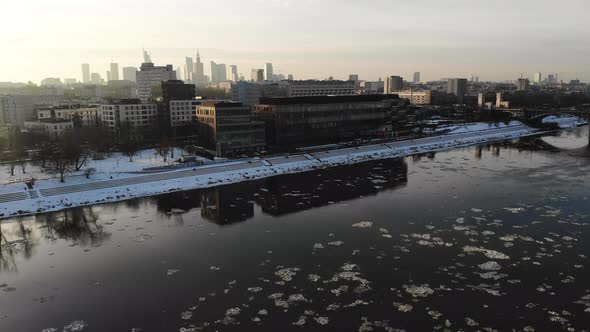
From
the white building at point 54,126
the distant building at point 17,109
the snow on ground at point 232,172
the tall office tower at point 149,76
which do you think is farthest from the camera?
the tall office tower at point 149,76

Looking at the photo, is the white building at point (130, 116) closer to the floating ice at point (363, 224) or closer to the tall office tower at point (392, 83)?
the floating ice at point (363, 224)

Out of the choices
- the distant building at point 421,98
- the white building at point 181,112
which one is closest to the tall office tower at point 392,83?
the distant building at point 421,98

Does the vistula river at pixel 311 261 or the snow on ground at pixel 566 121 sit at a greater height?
the snow on ground at pixel 566 121

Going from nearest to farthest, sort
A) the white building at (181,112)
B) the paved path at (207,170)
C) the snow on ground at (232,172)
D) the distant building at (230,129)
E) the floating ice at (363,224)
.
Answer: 1. the floating ice at (363,224)
2. the snow on ground at (232,172)
3. the paved path at (207,170)
4. the distant building at (230,129)
5. the white building at (181,112)

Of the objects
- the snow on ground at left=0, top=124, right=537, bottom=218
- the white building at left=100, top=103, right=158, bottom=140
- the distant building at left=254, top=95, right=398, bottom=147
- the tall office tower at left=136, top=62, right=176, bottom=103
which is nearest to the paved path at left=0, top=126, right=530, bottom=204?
the snow on ground at left=0, top=124, right=537, bottom=218

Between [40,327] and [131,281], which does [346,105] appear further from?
[40,327]

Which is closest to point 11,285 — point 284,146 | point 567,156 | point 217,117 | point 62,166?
point 62,166

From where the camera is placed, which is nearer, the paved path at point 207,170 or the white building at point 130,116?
the paved path at point 207,170
